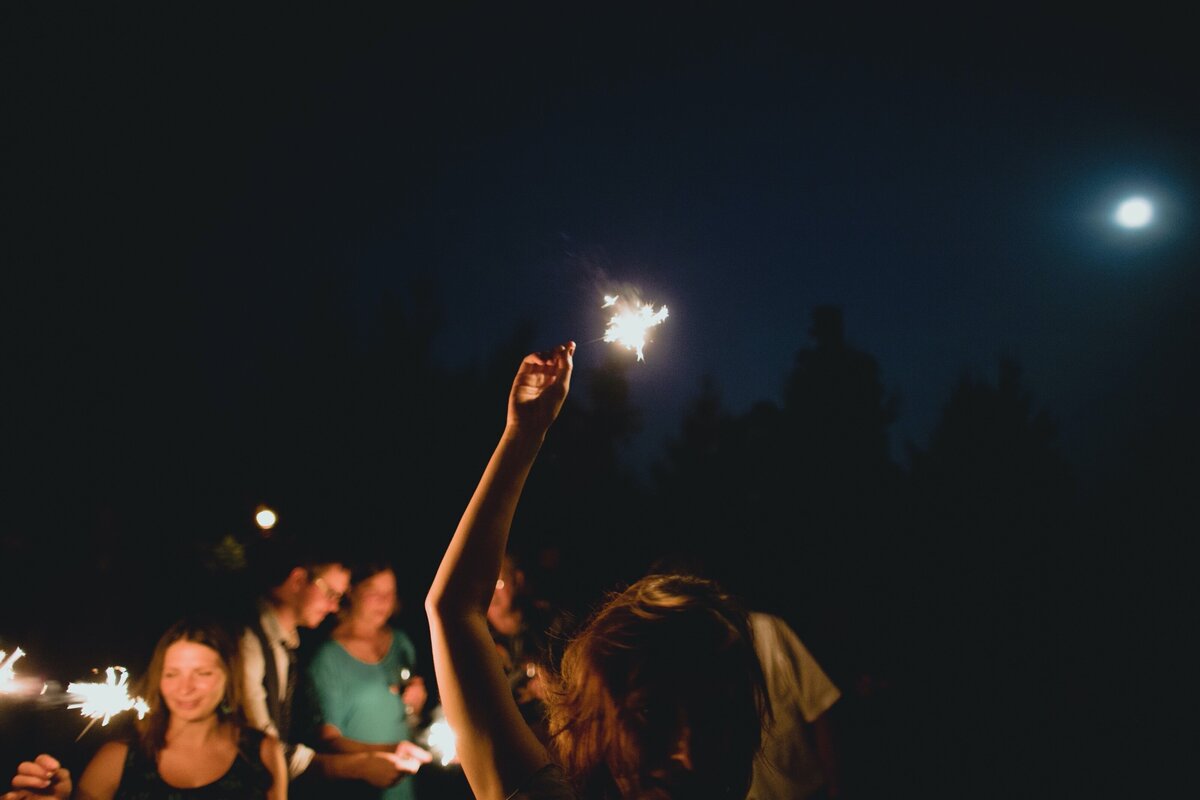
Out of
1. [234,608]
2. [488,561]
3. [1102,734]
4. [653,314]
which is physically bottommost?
[1102,734]

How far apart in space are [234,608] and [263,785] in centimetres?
134

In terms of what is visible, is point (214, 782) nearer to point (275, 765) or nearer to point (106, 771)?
point (275, 765)

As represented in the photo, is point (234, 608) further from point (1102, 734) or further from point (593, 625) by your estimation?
point (1102, 734)

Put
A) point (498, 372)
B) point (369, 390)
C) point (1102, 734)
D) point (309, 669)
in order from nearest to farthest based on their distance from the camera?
point (309, 669), point (1102, 734), point (369, 390), point (498, 372)

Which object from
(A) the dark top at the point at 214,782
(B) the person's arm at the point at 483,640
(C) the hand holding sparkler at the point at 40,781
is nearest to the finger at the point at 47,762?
(C) the hand holding sparkler at the point at 40,781

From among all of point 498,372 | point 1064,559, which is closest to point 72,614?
point 498,372

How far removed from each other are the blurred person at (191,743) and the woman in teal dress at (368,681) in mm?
569

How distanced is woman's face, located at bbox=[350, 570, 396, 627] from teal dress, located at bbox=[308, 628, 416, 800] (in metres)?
0.25

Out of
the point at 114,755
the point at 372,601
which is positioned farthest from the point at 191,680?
the point at 372,601

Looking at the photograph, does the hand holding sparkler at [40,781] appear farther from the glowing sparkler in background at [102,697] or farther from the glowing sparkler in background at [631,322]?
the glowing sparkler in background at [631,322]

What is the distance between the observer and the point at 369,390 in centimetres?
1627

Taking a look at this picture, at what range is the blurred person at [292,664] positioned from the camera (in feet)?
13.0

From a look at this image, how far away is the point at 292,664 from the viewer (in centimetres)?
464

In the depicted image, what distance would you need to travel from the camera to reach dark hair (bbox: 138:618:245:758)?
11.6 feet
